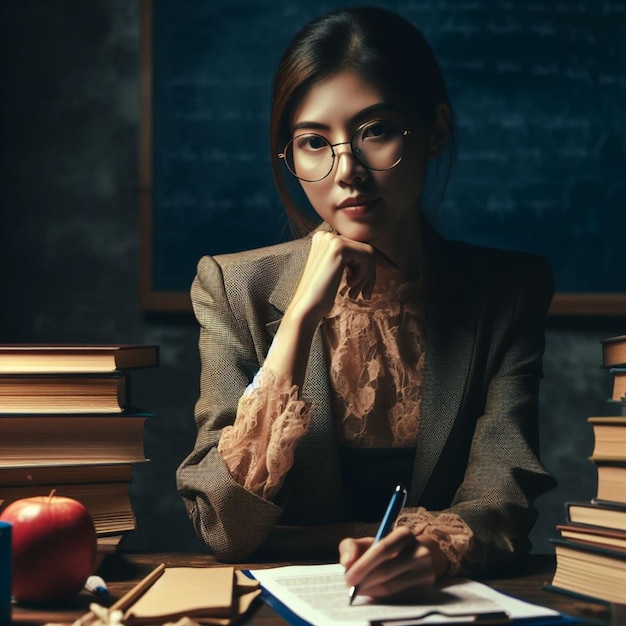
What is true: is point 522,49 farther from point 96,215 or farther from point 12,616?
point 12,616

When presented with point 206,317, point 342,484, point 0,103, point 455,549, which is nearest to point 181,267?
point 0,103

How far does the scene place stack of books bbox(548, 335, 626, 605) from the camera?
1268mm

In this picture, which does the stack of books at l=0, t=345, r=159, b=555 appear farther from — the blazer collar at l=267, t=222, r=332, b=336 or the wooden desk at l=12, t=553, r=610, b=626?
the blazer collar at l=267, t=222, r=332, b=336

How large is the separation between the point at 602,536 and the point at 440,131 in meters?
0.94

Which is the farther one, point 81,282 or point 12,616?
point 81,282

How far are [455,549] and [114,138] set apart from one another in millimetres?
2000

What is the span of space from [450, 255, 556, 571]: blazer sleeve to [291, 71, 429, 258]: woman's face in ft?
0.98

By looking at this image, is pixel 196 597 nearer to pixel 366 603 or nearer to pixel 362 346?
pixel 366 603

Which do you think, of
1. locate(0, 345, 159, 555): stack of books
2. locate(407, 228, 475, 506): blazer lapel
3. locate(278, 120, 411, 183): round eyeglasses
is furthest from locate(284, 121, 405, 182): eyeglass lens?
locate(0, 345, 159, 555): stack of books

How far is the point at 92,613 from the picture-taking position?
1.12 metres

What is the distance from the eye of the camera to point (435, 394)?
184 cm

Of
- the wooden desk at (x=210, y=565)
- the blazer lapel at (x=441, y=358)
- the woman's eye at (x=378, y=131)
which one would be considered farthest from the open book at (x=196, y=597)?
the woman's eye at (x=378, y=131)

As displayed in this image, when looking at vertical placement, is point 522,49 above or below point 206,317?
above

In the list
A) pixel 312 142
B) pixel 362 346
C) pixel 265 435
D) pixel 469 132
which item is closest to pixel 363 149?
pixel 312 142
